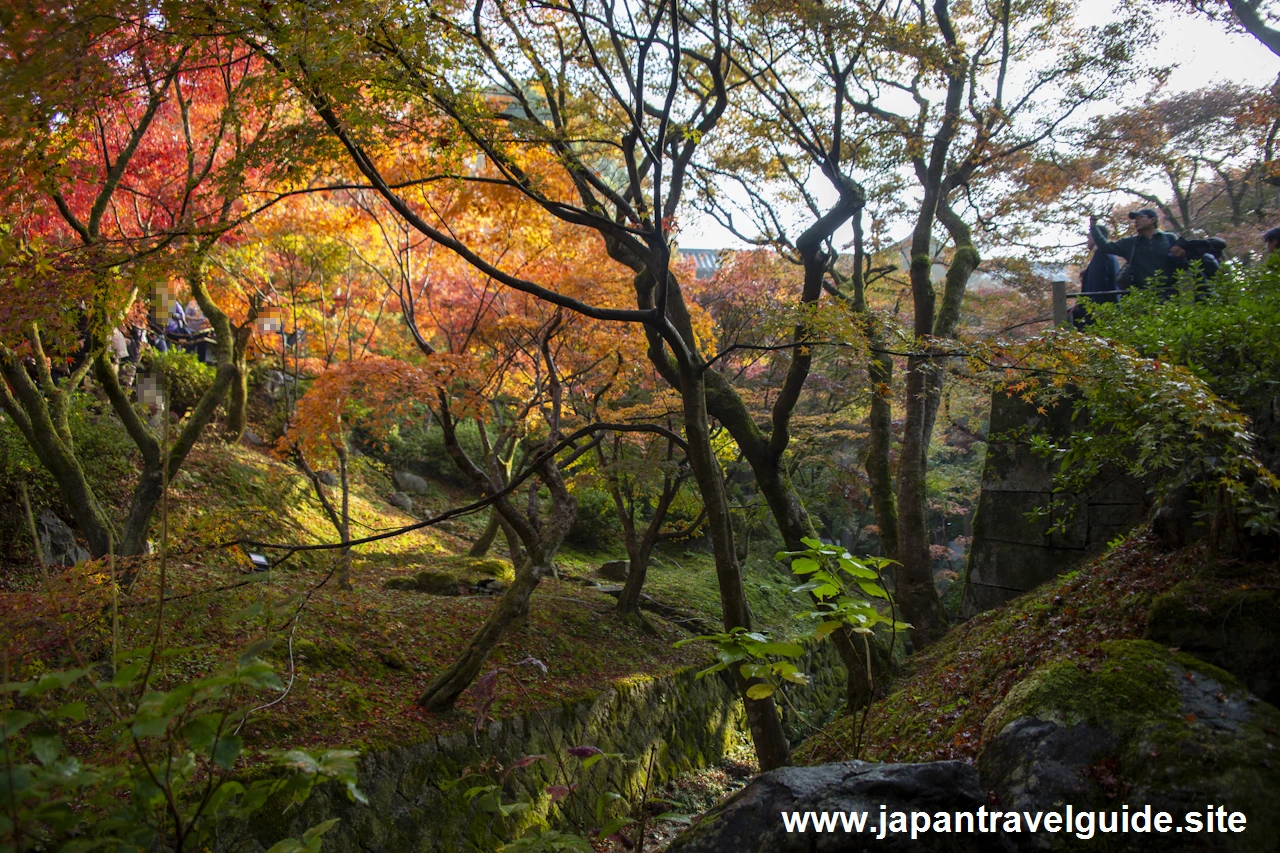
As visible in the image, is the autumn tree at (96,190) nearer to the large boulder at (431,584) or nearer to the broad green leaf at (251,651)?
the broad green leaf at (251,651)

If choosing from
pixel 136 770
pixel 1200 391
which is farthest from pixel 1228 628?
pixel 136 770

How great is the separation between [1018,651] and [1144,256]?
5044mm

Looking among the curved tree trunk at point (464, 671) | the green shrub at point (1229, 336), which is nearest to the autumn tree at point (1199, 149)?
the green shrub at point (1229, 336)

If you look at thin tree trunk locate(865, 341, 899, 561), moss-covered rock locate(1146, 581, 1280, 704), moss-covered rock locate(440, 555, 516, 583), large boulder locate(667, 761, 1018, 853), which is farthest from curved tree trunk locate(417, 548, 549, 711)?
thin tree trunk locate(865, 341, 899, 561)

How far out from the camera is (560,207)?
450cm

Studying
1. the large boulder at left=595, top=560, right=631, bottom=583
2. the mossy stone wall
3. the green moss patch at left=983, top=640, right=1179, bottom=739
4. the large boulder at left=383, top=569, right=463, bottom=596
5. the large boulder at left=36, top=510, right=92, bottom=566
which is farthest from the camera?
the large boulder at left=595, top=560, right=631, bottom=583

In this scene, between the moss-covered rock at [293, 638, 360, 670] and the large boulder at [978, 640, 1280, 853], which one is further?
the moss-covered rock at [293, 638, 360, 670]

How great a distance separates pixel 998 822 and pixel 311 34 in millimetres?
4199

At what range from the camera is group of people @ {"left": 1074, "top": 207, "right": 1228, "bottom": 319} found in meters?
6.73

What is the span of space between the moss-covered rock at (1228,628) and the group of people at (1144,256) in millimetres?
4312

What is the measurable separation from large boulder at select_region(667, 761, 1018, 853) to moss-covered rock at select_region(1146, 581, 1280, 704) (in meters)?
1.30

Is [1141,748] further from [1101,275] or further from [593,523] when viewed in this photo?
[593,523]

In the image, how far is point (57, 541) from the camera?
6.76 meters

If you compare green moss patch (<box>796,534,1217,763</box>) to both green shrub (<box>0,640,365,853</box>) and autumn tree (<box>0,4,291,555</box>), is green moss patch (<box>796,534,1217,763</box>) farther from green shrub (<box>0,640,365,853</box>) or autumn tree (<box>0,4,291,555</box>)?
autumn tree (<box>0,4,291,555</box>)
